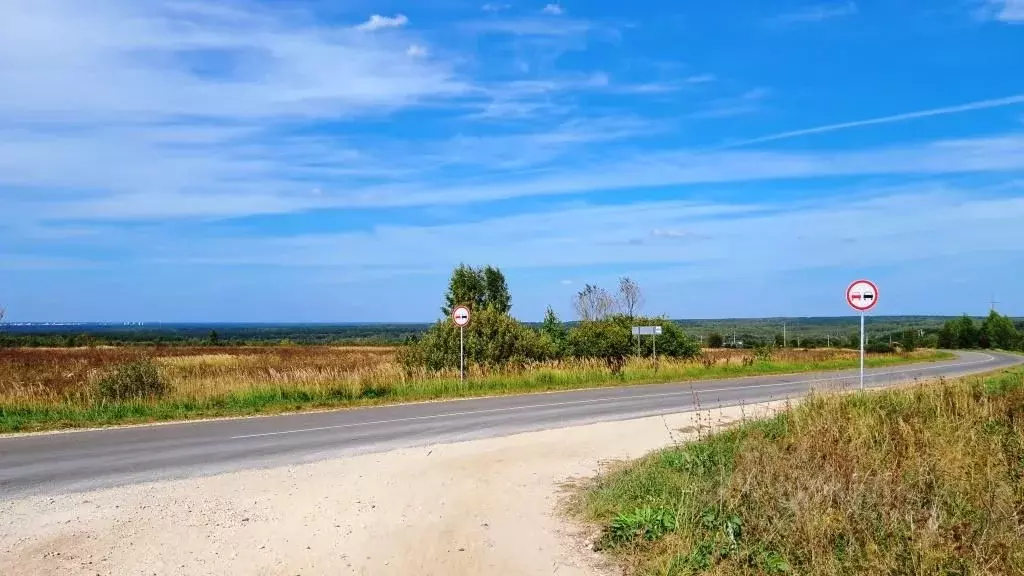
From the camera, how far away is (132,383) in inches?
769

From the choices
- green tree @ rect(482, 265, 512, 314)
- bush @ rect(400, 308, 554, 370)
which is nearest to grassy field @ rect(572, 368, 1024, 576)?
bush @ rect(400, 308, 554, 370)

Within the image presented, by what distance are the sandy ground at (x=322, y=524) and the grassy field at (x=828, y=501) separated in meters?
0.71

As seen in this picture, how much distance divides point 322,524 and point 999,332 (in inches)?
3718

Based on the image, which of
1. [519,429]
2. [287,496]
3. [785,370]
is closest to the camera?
[287,496]

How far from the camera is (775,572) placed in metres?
6.04

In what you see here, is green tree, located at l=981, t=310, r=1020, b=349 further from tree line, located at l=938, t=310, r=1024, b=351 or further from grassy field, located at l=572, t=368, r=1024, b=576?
grassy field, located at l=572, t=368, r=1024, b=576

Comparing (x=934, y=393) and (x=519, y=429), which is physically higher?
(x=934, y=393)

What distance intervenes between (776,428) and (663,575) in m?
5.79

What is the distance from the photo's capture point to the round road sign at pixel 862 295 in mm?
17516

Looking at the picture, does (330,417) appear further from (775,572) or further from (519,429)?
(775,572)

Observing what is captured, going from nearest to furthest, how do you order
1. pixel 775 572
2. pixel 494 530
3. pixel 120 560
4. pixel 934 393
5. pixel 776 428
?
pixel 775 572
pixel 120 560
pixel 494 530
pixel 776 428
pixel 934 393

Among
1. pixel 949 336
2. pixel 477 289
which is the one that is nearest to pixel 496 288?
pixel 477 289

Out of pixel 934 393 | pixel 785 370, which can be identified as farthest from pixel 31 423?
pixel 785 370

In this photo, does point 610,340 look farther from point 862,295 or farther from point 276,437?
point 276,437
